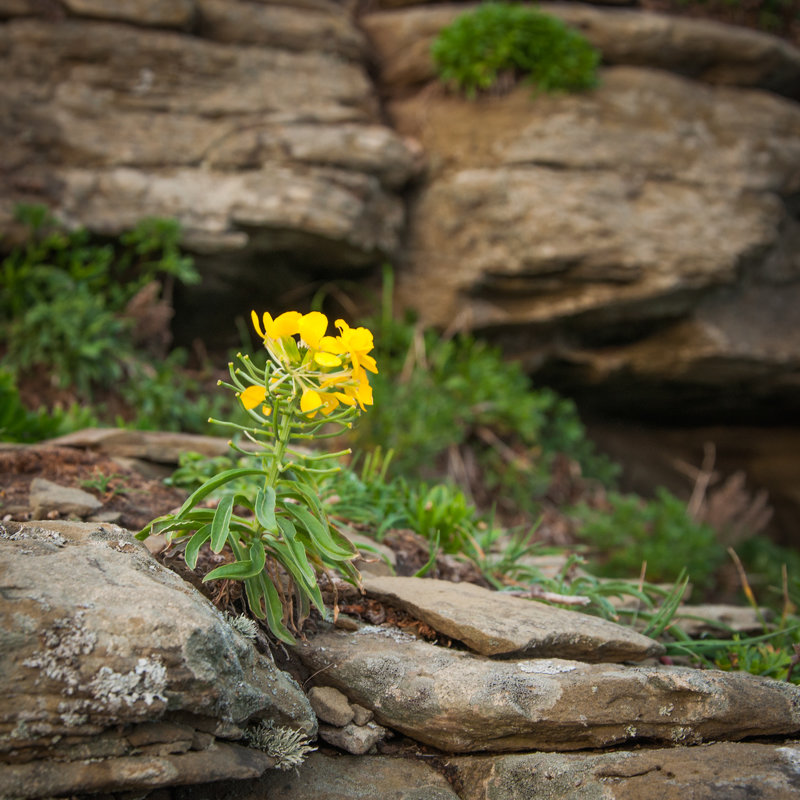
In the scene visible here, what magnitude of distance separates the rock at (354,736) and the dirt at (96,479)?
105 cm

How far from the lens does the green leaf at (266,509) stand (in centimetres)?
191

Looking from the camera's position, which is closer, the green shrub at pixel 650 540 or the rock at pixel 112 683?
the rock at pixel 112 683

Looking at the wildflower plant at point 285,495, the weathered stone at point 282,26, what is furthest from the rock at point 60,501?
the weathered stone at point 282,26

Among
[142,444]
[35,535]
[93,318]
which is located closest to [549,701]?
[35,535]

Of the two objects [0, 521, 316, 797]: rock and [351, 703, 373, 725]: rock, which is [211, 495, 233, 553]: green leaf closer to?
[0, 521, 316, 797]: rock

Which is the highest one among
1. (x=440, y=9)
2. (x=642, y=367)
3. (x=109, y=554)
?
(x=440, y=9)

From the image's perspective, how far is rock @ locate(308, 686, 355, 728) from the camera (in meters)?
1.92

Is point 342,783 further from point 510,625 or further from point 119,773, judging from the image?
point 510,625

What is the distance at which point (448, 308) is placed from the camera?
19.3ft

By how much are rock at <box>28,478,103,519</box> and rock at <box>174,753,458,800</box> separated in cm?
109

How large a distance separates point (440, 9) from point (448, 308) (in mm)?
2471

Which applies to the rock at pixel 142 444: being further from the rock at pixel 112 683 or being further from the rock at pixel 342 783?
the rock at pixel 342 783

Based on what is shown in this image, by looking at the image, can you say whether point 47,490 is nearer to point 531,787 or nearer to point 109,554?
point 109,554

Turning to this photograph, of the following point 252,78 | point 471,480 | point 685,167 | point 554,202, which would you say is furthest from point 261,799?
point 685,167
